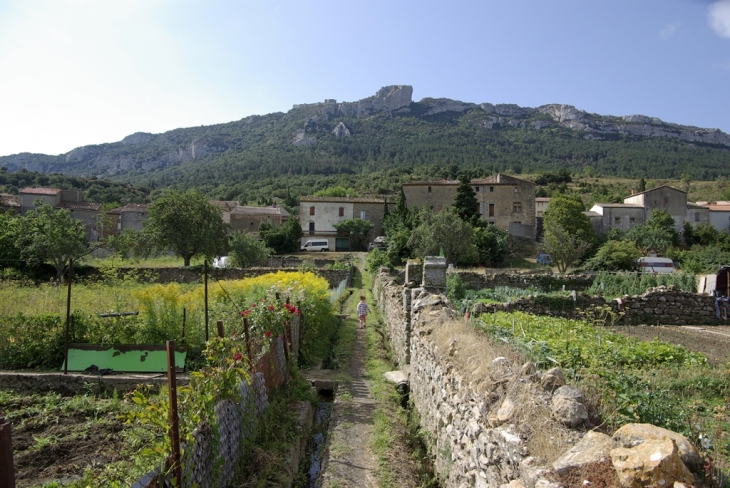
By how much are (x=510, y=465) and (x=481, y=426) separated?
2.39ft

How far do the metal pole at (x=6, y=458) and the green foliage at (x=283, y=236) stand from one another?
46.7 meters

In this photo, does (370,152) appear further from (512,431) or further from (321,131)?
(512,431)

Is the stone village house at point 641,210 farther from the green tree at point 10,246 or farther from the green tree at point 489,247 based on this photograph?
the green tree at point 10,246

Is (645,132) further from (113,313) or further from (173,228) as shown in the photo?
(113,313)

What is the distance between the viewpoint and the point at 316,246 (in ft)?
175

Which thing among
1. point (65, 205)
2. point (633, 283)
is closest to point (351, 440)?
point (633, 283)

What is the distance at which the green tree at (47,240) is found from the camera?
86.3 ft

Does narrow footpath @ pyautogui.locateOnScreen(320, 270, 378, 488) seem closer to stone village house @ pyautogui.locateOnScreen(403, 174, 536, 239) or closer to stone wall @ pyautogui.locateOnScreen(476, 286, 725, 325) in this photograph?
stone wall @ pyautogui.locateOnScreen(476, 286, 725, 325)

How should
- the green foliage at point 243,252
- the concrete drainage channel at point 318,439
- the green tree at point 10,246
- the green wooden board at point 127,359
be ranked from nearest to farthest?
the concrete drainage channel at point 318,439 < the green wooden board at point 127,359 < the green tree at point 10,246 < the green foliage at point 243,252

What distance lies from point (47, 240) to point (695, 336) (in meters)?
29.1

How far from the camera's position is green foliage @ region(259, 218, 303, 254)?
5000 centimetres

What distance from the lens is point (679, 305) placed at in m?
18.0

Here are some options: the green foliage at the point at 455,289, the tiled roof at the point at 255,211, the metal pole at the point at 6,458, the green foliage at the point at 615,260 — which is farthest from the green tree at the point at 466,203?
the metal pole at the point at 6,458

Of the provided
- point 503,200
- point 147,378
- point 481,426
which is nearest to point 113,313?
point 147,378
